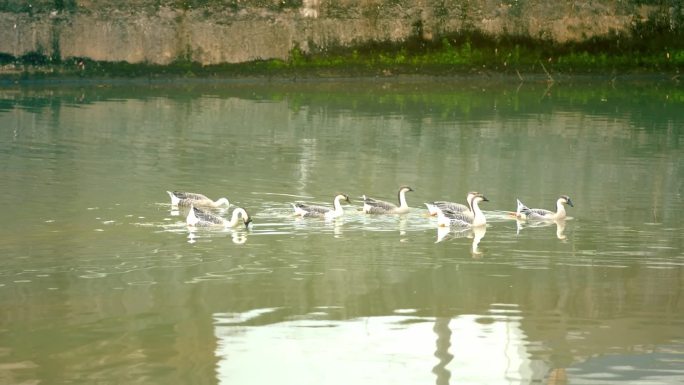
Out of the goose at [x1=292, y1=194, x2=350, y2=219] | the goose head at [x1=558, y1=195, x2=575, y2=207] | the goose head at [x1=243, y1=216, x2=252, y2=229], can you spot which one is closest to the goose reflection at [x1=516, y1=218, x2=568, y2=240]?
the goose head at [x1=558, y1=195, x2=575, y2=207]

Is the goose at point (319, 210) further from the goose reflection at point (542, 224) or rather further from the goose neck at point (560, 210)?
the goose neck at point (560, 210)

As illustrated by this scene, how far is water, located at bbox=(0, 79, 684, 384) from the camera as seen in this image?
983cm

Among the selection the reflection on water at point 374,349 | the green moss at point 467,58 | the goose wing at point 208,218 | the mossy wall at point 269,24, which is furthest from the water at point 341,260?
the green moss at point 467,58

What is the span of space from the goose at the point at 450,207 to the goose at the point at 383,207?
304 mm

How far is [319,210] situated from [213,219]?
1.35 meters

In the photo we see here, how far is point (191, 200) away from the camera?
16562 mm

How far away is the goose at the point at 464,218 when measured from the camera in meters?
15.1

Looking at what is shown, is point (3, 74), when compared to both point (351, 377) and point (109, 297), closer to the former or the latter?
point (109, 297)

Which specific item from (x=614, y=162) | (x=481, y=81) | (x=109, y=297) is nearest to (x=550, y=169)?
(x=614, y=162)

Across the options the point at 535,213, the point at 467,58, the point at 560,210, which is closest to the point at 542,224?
the point at 535,213

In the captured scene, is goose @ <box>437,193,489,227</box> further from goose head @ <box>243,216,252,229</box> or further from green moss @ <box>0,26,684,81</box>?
green moss @ <box>0,26,684,81</box>

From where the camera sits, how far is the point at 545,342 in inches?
401

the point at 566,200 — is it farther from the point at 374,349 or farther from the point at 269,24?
the point at 269,24

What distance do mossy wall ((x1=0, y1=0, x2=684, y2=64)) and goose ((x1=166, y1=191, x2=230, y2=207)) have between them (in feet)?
72.1
